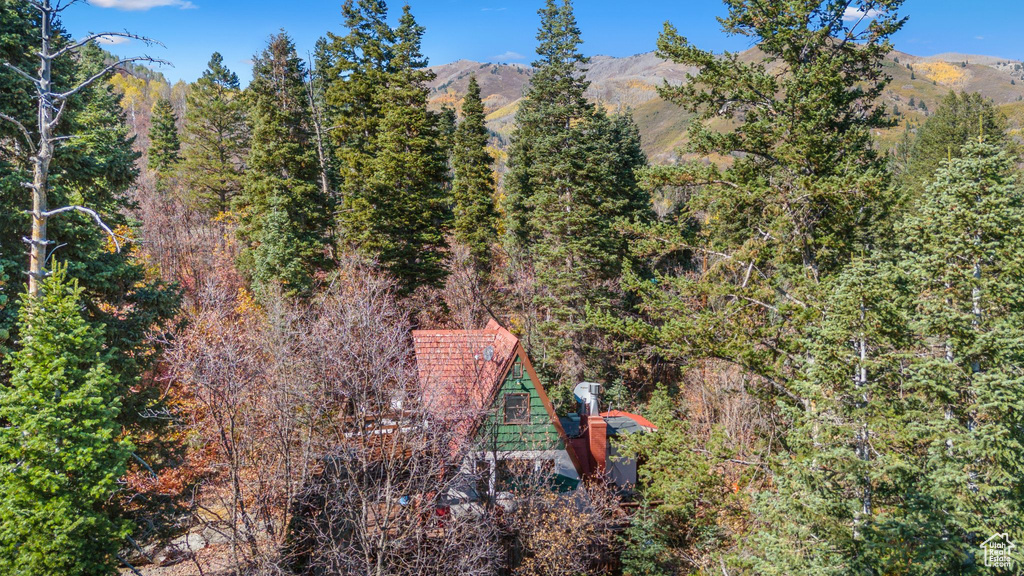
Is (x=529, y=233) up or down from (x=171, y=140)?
down

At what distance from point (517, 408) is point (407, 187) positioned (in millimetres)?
13165

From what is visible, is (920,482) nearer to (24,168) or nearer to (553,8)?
(24,168)

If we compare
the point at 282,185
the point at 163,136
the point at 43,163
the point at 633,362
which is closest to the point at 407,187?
the point at 282,185

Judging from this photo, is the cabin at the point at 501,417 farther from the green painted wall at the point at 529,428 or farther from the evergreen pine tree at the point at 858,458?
the evergreen pine tree at the point at 858,458

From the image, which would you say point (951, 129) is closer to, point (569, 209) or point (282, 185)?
point (569, 209)

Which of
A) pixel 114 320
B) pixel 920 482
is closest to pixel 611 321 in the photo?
pixel 920 482

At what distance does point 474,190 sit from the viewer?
33.1 m

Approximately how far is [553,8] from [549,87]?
4.75 meters

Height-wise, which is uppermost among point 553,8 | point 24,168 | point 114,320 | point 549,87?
point 553,8

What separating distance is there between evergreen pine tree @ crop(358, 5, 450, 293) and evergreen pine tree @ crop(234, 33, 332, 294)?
2552mm

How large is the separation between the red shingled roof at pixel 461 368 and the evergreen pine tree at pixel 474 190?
1415 centimetres

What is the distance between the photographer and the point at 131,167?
13.3 meters

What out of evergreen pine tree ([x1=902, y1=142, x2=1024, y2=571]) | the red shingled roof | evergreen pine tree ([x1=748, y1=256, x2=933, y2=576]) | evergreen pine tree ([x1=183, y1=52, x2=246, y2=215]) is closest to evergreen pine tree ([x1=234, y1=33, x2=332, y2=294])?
the red shingled roof
